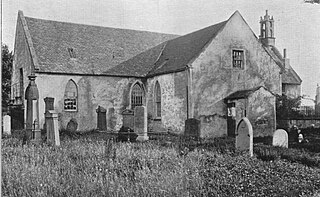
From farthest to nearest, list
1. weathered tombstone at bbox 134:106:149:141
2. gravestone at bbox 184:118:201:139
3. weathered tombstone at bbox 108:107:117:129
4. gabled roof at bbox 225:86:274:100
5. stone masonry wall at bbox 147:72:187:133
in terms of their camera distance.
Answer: weathered tombstone at bbox 108:107:117:129 → stone masonry wall at bbox 147:72:187:133 → gabled roof at bbox 225:86:274:100 → gravestone at bbox 184:118:201:139 → weathered tombstone at bbox 134:106:149:141

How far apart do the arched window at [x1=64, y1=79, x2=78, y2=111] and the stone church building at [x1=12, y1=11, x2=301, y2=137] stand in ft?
0.17

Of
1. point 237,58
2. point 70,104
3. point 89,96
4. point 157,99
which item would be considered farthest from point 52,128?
point 237,58

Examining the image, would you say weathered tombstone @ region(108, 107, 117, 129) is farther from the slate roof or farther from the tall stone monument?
the tall stone monument

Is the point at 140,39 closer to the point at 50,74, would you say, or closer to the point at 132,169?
the point at 50,74

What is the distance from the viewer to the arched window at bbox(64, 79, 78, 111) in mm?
20016

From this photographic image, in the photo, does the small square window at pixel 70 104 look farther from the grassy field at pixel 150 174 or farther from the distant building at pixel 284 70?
the distant building at pixel 284 70

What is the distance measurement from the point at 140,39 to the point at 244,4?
534 inches

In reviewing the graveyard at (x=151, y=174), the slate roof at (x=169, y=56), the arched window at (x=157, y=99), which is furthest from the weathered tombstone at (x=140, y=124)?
the arched window at (x=157, y=99)

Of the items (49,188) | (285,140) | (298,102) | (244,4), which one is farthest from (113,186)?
(298,102)

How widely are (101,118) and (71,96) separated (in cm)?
205

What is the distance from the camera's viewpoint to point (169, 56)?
20891mm

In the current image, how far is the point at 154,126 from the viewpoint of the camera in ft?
66.3

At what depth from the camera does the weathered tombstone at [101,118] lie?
19781 mm

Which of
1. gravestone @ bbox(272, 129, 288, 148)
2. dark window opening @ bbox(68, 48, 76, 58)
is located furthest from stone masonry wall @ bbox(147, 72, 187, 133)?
gravestone @ bbox(272, 129, 288, 148)
